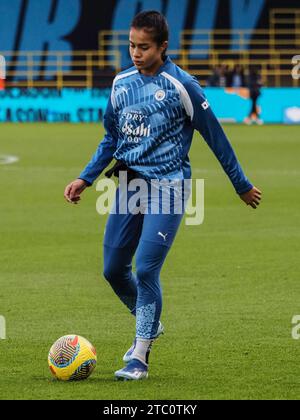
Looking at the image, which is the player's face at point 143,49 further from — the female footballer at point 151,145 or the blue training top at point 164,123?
the blue training top at point 164,123

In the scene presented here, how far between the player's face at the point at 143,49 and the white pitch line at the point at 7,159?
1964 cm

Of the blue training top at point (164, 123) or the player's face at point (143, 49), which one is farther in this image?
the blue training top at point (164, 123)

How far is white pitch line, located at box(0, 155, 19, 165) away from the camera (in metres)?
27.1

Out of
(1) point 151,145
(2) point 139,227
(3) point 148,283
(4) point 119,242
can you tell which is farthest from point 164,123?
(3) point 148,283

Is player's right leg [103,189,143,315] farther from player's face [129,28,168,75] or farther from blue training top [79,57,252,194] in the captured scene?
player's face [129,28,168,75]

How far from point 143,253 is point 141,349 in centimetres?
64

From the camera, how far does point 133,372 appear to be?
295 inches

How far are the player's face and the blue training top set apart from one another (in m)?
0.14

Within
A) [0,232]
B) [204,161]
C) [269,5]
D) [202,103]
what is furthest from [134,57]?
[269,5]

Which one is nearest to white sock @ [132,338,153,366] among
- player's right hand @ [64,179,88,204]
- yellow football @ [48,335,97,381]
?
yellow football @ [48,335,97,381]

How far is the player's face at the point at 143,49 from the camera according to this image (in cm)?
739

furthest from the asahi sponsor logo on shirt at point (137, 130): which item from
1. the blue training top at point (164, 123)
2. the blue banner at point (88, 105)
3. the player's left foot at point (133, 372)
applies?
the blue banner at point (88, 105)

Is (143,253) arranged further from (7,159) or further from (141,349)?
(7,159)

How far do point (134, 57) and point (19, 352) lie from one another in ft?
7.79
